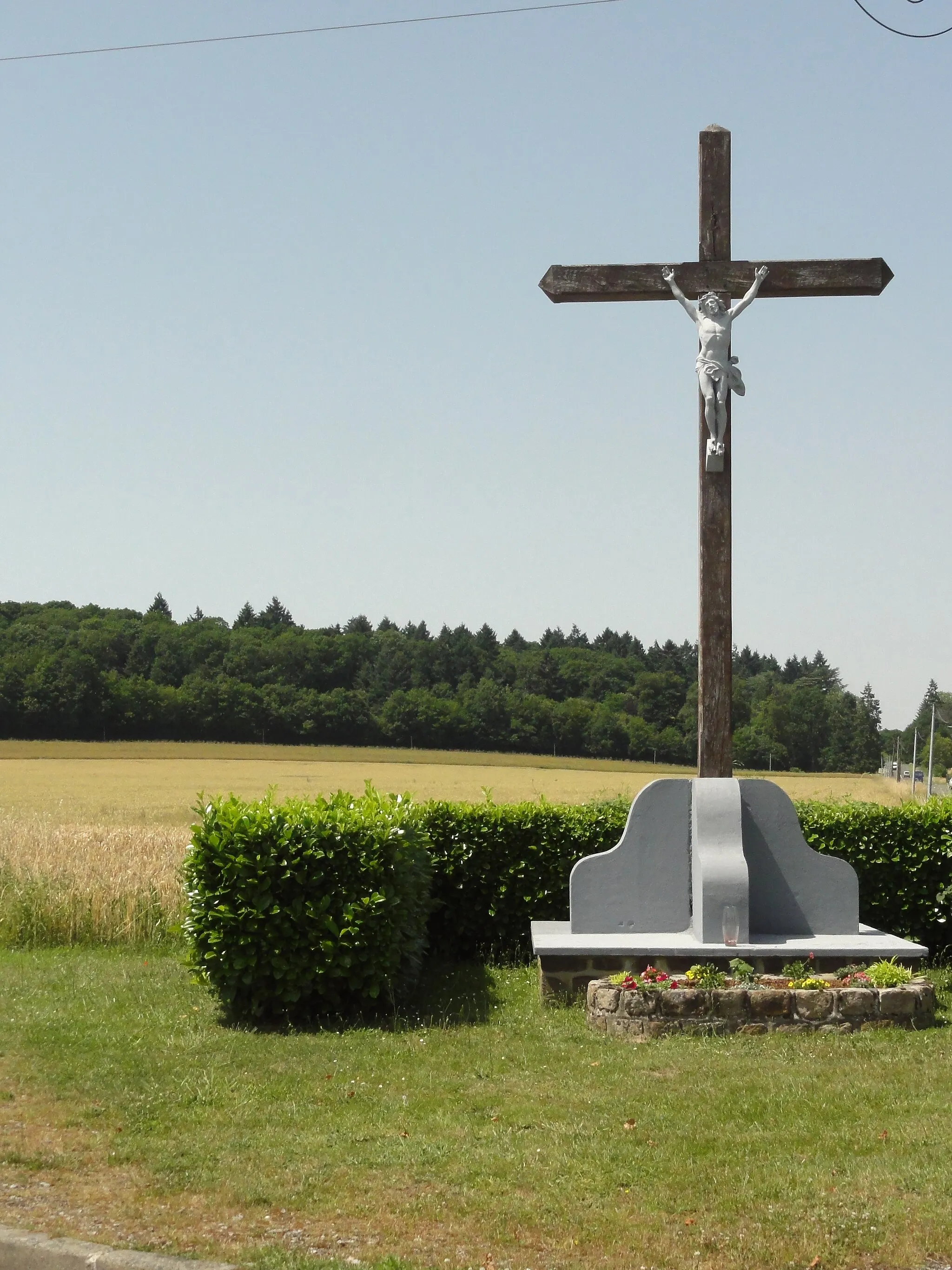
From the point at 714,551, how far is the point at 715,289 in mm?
2084

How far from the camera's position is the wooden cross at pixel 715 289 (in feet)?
30.6

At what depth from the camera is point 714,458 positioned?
31.2 ft

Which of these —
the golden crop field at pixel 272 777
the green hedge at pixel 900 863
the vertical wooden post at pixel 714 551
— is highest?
the vertical wooden post at pixel 714 551

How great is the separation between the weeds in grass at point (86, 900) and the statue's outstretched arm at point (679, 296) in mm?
7485

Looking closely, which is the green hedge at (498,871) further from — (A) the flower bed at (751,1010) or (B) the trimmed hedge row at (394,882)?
(A) the flower bed at (751,1010)

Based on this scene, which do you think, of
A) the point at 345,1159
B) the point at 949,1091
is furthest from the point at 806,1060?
the point at 345,1159

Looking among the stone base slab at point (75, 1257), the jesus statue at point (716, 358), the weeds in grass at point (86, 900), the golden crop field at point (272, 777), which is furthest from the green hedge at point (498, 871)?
the golden crop field at point (272, 777)

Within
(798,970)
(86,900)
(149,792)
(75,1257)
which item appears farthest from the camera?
(149,792)

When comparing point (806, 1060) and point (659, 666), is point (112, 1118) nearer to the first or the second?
point (806, 1060)

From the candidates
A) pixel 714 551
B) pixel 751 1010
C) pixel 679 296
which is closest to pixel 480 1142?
pixel 751 1010

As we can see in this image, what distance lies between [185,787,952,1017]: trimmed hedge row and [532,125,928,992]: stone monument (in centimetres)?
130

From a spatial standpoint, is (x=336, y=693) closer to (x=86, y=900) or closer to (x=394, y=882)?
(x=86, y=900)

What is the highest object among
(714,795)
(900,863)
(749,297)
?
(749,297)

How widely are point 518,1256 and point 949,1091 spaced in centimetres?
304
